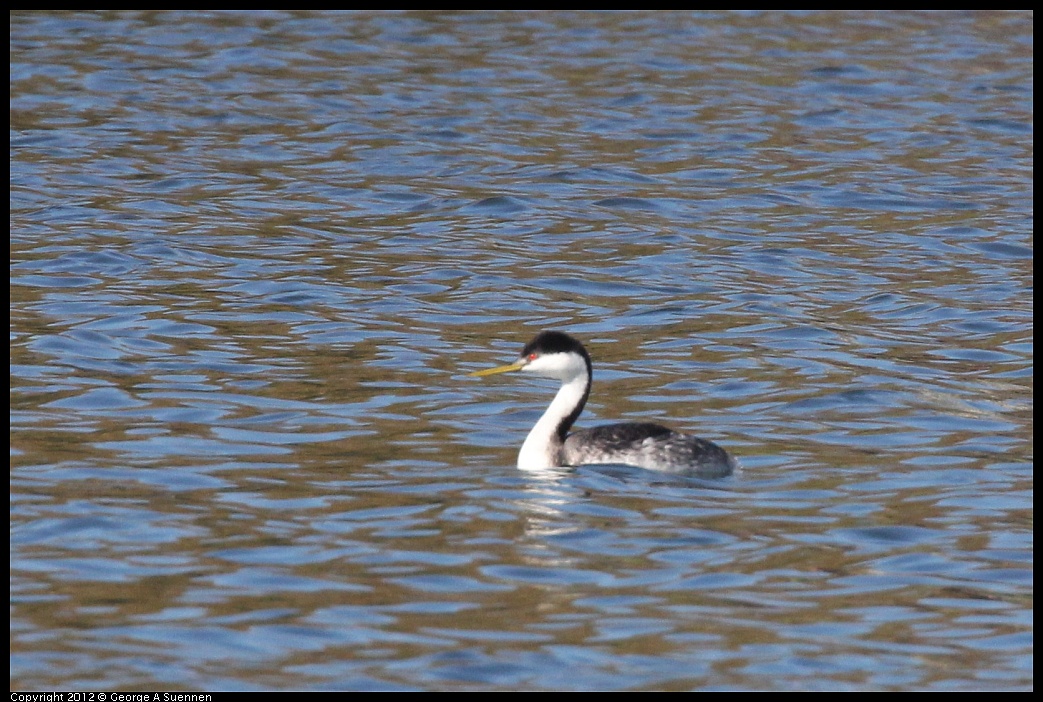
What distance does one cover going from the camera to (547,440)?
37.8 feet

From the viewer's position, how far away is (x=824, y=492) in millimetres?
10938

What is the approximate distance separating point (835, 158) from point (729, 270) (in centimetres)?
648

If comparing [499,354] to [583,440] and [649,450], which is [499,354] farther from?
[649,450]

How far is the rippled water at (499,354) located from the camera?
8.63 metres

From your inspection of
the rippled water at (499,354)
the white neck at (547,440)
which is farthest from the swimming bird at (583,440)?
the rippled water at (499,354)

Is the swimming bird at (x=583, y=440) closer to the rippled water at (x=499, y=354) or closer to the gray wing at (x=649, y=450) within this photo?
the gray wing at (x=649, y=450)

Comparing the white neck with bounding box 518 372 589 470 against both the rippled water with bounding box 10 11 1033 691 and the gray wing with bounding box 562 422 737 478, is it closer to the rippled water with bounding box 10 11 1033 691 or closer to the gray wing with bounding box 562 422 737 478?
the gray wing with bounding box 562 422 737 478

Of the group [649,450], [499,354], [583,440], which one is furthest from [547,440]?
[499,354]

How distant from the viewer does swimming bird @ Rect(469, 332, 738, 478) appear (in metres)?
11.2

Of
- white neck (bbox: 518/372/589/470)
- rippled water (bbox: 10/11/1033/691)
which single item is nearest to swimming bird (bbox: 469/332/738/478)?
white neck (bbox: 518/372/589/470)

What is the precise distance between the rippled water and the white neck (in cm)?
19

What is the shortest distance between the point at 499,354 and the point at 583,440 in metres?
3.19
